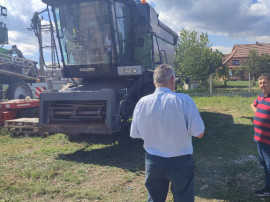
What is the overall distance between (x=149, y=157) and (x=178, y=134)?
38 centimetres

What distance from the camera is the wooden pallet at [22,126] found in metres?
7.14

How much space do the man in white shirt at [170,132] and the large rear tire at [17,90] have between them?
1035 centimetres

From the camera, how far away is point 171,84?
2.47 m

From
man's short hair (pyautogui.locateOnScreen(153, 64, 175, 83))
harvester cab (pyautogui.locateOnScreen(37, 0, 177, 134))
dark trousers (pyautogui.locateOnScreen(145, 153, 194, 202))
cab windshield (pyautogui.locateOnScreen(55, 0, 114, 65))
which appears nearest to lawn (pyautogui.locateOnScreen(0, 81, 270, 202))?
harvester cab (pyautogui.locateOnScreen(37, 0, 177, 134))

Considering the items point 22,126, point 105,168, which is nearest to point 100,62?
point 105,168

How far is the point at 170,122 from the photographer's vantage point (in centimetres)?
230

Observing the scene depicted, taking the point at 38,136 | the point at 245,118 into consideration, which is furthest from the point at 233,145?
the point at 38,136

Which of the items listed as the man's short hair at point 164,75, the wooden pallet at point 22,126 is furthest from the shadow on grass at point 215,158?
the man's short hair at point 164,75

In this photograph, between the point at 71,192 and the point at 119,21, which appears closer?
the point at 71,192

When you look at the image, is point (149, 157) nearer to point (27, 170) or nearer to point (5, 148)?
point (27, 170)

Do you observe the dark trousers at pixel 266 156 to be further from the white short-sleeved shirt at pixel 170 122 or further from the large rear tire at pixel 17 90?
the large rear tire at pixel 17 90

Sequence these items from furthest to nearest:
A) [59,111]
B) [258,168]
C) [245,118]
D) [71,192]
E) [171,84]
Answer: [245,118], [59,111], [258,168], [71,192], [171,84]

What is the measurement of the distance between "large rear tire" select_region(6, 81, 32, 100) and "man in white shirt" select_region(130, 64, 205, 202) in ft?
34.0

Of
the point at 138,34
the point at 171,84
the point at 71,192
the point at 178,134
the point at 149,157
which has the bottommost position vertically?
the point at 71,192
